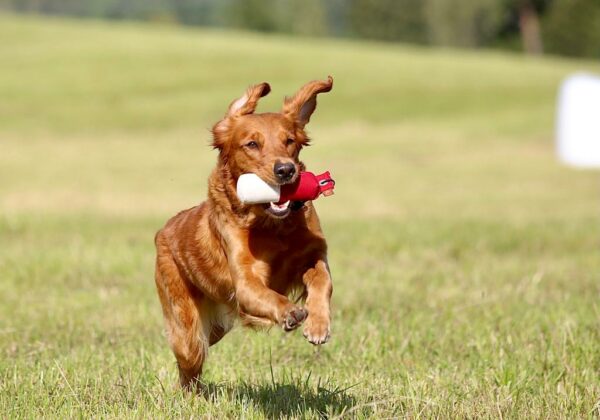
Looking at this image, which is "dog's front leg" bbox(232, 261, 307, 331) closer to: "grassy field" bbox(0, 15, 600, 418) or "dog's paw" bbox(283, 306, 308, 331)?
"dog's paw" bbox(283, 306, 308, 331)

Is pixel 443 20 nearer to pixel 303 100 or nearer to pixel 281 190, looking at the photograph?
pixel 303 100

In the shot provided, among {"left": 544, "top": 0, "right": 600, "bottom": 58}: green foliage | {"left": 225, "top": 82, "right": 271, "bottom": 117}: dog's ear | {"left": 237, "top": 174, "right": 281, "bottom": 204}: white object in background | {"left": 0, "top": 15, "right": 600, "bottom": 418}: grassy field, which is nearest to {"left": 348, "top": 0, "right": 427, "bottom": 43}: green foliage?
{"left": 544, "top": 0, "right": 600, "bottom": 58}: green foliage

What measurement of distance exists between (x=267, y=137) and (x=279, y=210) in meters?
0.50

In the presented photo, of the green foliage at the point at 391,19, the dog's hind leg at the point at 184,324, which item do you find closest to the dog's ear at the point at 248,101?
the dog's hind leg at the point at 184,324

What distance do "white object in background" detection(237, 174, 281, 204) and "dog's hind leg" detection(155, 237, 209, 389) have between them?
95 centimetres

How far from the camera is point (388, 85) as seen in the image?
4406cm

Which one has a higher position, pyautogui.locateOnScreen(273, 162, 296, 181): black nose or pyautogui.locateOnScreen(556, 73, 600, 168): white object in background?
pyautogui.locateOnScreen(273, 162, 296, 181): black nose

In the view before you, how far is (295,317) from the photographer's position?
4.27 metres

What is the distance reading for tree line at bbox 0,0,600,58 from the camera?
261 feet

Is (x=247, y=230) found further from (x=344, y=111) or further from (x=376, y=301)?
(x=344, y=111)

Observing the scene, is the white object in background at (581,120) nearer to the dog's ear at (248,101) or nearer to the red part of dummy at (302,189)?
the dog's ear at (248,101)

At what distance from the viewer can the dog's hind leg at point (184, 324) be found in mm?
5543

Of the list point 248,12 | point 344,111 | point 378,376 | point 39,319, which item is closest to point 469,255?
point 39,319

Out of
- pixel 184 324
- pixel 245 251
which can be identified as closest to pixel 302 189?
pixel 245 251
